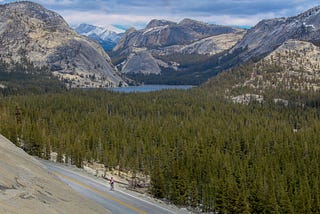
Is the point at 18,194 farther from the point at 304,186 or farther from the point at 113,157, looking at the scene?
the point at 113,157

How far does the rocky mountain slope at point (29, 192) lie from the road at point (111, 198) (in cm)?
1943

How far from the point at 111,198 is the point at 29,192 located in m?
34.8

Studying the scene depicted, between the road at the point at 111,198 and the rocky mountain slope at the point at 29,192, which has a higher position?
the rocky mountain slope at the point at 29,192

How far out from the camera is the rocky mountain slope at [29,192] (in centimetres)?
3288

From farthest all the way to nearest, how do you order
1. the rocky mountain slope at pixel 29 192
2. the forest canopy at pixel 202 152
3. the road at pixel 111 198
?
the forest canopy at pixel 202 152 < the road at pixel 111 198 < the rocky mountain slope at pixel 29 192

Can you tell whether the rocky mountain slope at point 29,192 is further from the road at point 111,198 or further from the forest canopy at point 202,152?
the forest canopy at point 202,152

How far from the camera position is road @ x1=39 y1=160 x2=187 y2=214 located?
218 ft

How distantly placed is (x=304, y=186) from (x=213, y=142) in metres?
61.3

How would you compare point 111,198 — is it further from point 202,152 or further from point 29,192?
point 202,152

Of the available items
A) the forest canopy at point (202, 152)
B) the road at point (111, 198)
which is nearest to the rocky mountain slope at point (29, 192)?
the road at point (111, 198)

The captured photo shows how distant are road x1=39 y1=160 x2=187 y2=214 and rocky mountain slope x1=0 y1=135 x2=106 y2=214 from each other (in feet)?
63.7

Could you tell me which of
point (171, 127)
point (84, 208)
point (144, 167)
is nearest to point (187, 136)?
point (171, 127)

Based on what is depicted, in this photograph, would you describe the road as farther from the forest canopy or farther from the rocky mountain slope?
the rocky mountain slope

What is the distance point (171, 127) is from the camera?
17238 cm
